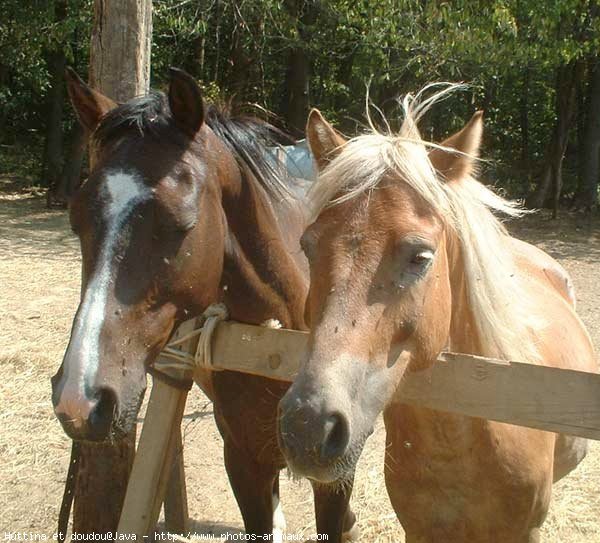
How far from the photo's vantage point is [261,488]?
9.18ft

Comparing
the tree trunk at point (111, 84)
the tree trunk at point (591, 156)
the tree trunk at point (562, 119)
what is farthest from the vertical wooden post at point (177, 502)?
the tree trunk at point (591, 156)

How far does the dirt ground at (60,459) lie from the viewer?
3.60 metres

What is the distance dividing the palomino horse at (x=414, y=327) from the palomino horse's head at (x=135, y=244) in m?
0.48

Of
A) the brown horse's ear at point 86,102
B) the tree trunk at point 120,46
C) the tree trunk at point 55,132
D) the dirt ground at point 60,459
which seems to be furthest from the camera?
the tree trunk at point 55,132

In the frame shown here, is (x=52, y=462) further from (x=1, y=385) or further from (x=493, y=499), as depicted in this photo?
(x=493, y=499)

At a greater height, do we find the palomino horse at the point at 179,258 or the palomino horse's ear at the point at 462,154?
the palomino horse's ear at the point at 462,154

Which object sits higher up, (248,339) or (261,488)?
(248,339)

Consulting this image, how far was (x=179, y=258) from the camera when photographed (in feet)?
7.19

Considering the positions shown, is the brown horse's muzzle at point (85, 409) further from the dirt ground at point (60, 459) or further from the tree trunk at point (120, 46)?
the tree trunk at point (120, 46)

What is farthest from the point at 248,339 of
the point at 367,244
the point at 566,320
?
the point at 566,320

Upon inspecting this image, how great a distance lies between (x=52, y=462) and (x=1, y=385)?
129 centimetres

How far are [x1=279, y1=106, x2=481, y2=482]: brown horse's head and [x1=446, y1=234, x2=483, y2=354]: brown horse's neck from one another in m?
0.10

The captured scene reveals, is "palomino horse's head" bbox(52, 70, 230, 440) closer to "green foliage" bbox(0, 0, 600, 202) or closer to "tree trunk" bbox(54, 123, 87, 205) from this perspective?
"green foliage" bbox(0, 0, 600, 202)

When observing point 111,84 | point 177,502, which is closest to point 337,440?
point 111,84
